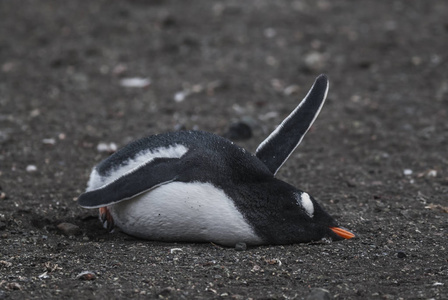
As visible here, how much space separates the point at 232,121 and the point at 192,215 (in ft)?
6.94

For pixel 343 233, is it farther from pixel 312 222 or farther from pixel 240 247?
pixel 240 247

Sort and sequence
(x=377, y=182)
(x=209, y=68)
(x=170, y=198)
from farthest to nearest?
(x=209, y=68), (x=377, y=182), (x=170, y=198)

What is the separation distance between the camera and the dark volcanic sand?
287 centimetres

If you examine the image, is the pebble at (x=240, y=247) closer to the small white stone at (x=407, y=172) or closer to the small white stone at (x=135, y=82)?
the small white stone at (x=407, y=172)

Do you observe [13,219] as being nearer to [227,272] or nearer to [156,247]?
[156,247]

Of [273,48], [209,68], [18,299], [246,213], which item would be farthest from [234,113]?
[18,299]

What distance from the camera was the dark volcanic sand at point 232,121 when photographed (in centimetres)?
287

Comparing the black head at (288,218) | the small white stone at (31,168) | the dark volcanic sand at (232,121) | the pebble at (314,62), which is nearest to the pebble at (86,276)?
the dark volcanic sand at (232,121)

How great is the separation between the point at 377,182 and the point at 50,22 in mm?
4434

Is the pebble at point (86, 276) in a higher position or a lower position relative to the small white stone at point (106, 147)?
higher

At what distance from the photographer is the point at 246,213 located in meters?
3.07

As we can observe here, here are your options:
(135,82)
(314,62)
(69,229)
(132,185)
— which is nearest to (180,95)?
(135,82)

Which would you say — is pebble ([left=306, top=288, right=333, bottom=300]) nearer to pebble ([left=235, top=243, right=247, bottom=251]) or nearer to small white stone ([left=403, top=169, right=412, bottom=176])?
pebble ([left=235, top=243, right=247, bottom=251])

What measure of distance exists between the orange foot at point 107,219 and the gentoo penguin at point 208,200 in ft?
0.42
